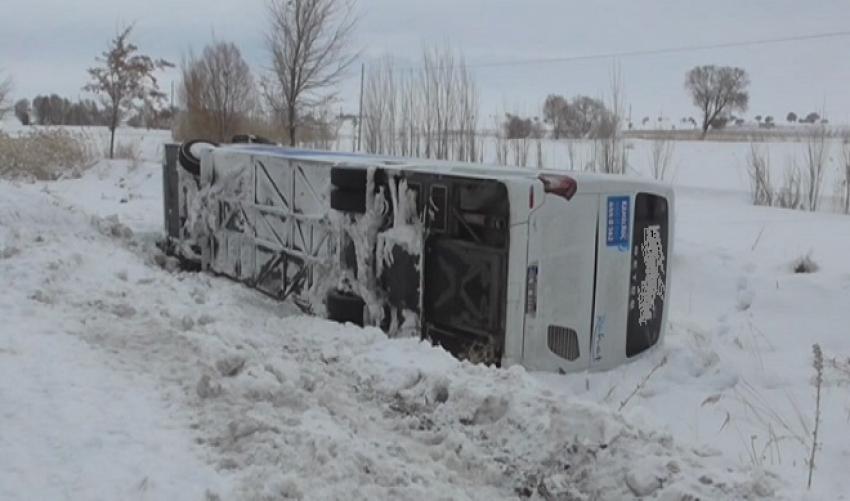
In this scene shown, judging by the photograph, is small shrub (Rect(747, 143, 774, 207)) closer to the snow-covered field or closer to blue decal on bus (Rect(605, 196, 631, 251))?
the snow-covered field

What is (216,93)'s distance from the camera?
65.8ft

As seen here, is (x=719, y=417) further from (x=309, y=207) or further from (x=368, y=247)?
(x=309, y=207)

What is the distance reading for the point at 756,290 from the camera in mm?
7281

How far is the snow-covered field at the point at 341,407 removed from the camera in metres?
2.76

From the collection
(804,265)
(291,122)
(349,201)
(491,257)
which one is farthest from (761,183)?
(291,122)

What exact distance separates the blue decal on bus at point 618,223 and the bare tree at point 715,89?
4351cm

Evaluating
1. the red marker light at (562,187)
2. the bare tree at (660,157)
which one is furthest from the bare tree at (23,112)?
the red marker light at (562,187)

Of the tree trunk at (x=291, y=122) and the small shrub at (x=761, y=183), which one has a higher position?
the tree trunk at (x=291, y=122)

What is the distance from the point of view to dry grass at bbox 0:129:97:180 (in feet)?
50.8

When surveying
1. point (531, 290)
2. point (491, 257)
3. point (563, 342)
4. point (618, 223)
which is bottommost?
point (563, 342)

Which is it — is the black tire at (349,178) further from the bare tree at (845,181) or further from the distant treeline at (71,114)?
the distant treeline at (71,114)

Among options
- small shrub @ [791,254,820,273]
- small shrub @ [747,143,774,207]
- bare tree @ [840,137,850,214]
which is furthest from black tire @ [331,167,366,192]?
small shrub @ [747,143,774,207]

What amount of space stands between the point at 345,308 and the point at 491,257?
1300mm

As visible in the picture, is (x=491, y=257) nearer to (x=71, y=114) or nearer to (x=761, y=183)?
(x=761, y=183)
